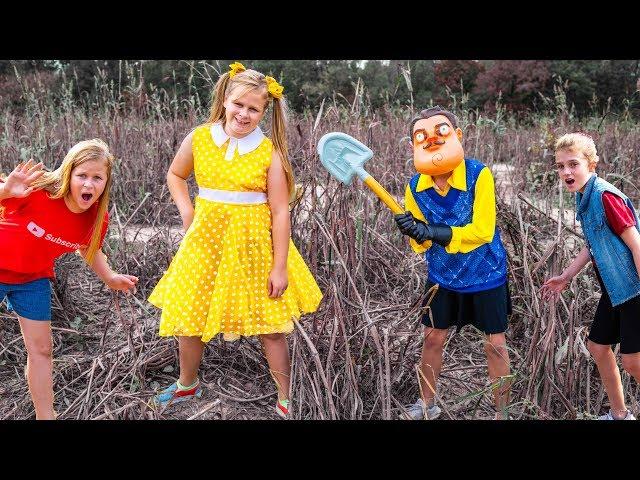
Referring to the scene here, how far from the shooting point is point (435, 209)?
1760 mm

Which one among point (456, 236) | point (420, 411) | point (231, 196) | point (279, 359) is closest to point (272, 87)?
point (231, 196)

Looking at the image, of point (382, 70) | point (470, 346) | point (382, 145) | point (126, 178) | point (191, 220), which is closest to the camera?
point (191, 220)

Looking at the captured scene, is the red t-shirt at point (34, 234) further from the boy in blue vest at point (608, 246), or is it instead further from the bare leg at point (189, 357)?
the boy in blue vest at point (608, 246)

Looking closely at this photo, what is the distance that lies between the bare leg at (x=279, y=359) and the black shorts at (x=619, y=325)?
0.89 m

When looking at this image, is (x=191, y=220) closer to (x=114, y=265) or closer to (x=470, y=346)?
(x=114, y=265)

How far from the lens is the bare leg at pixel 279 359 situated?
1.86 m

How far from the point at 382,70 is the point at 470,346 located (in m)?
7.34

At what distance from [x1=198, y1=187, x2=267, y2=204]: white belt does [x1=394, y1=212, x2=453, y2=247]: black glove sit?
1.36ft

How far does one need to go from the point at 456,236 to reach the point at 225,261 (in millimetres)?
650

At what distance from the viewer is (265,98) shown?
1.78 metres

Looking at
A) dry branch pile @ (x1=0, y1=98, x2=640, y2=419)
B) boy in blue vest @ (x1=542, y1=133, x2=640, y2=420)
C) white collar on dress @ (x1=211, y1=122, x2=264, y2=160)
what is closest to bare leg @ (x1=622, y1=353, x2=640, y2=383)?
boy in blue vest @ (x1=542, y1=133, x2=640, y2=420)

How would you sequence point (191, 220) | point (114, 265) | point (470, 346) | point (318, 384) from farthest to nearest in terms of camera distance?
point (114, 265) → point (470, 346) → point (191, 220) → point (318, 384)

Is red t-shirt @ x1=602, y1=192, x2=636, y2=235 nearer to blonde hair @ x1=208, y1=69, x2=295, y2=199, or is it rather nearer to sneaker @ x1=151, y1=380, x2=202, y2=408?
blonde hair @ x1=208, y1=69, x2=295, y2=199

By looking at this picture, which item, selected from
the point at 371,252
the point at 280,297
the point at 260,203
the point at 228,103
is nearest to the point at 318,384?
the point at 280,297
